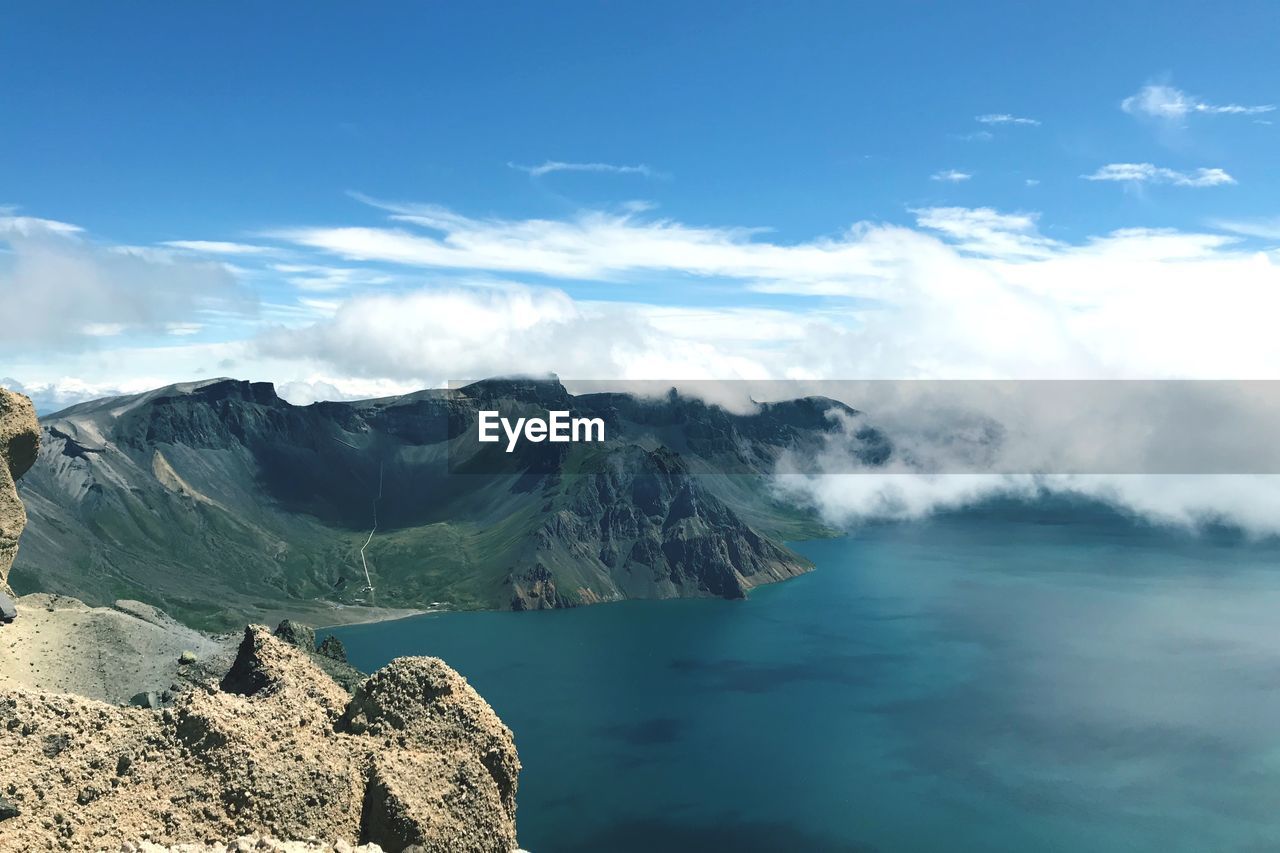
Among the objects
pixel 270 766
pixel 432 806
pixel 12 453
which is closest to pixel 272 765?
pixel 270 766

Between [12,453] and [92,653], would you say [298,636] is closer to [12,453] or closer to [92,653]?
[92,653]

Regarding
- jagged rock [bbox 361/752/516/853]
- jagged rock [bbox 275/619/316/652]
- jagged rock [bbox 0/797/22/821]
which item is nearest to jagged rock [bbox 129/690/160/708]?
jagged rock [bbox 0/797/22/821]

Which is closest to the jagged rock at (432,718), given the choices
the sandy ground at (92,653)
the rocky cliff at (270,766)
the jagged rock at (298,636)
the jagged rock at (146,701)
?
the rocky cliff at (270,766)

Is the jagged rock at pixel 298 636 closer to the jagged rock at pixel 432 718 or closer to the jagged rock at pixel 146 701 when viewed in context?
the jagged rock at pixel 146 701

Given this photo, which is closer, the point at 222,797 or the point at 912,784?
the point at 222,797

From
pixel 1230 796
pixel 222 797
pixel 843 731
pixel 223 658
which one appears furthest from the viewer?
pixel 843 731

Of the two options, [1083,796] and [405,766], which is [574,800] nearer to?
[1083,796]

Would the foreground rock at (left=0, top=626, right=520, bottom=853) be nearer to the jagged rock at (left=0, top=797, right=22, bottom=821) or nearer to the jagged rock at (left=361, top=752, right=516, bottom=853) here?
the jagged rock at (left=361, top=752, right=516, bottom=853)

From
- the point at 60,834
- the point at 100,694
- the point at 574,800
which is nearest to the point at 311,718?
the point at 60,834
